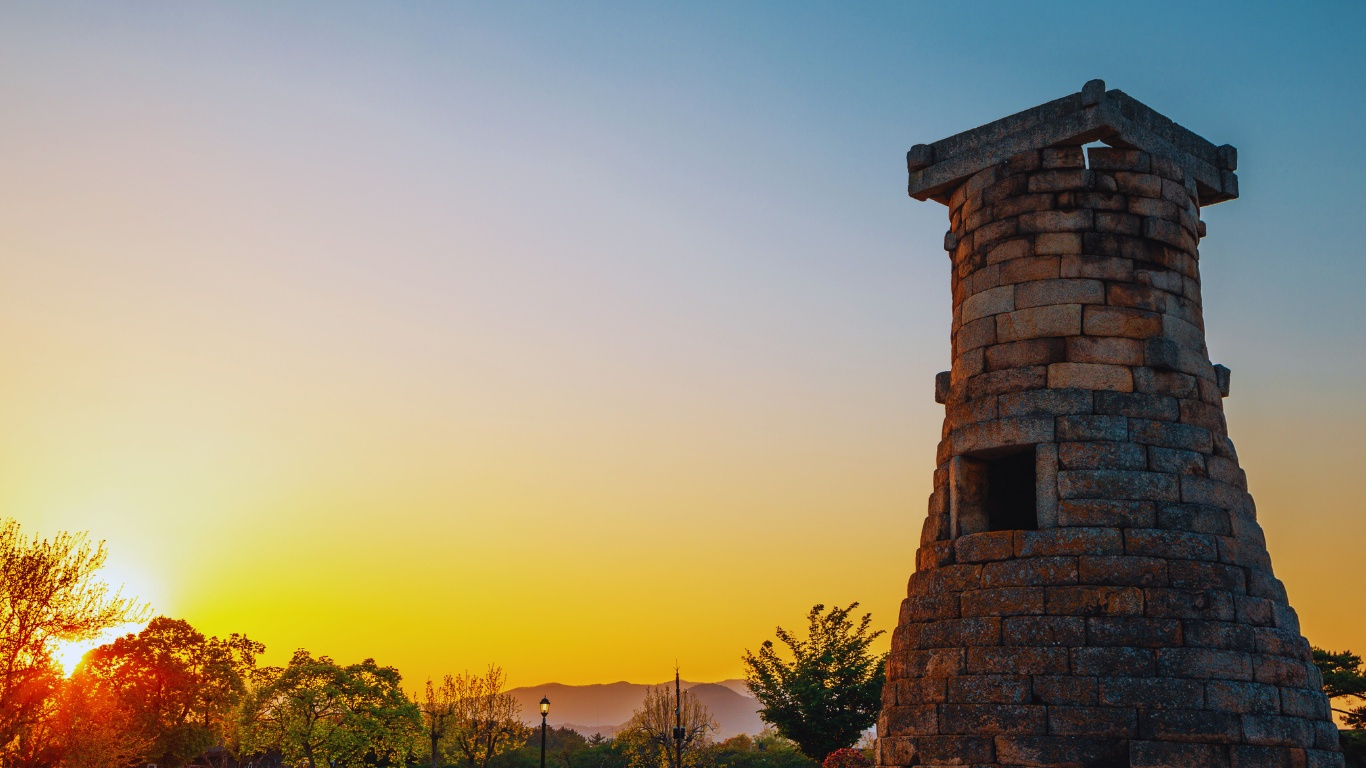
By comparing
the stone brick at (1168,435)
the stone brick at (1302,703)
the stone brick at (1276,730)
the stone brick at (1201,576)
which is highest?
the stone brick at (1168,435)

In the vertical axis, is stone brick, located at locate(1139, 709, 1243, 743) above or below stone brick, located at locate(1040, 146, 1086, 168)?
below

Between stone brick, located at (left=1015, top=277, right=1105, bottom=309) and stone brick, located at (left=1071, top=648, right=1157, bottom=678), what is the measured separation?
3.36 m

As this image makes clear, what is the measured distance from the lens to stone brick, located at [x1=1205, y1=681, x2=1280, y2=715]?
9.74 metres

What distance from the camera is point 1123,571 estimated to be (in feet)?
33.6

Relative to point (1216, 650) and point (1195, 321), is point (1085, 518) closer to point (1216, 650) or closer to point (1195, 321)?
point (1216, 650)

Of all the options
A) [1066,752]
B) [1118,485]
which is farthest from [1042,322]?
[1066,752]

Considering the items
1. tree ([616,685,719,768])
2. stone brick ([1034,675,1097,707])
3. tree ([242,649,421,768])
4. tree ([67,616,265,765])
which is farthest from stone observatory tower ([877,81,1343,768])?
tree ([616,685,719,768])

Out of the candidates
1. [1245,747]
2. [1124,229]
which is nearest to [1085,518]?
[1245,747]

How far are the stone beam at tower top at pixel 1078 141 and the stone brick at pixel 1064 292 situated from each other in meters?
1.47

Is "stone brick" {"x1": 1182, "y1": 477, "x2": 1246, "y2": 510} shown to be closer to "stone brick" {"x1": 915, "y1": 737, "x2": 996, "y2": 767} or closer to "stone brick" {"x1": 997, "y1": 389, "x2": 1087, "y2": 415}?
"stone brick" {"x1": 997, "y1": 389, "x2": 1087, "y2": 415}

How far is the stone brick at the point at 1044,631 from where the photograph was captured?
10109 mm

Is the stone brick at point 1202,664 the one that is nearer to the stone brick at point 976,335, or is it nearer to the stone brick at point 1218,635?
the stone brick at point 1218,635

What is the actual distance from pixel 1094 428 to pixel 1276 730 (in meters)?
2.99

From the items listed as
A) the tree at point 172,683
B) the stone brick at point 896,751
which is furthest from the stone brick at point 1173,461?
the tree at point 172,683
